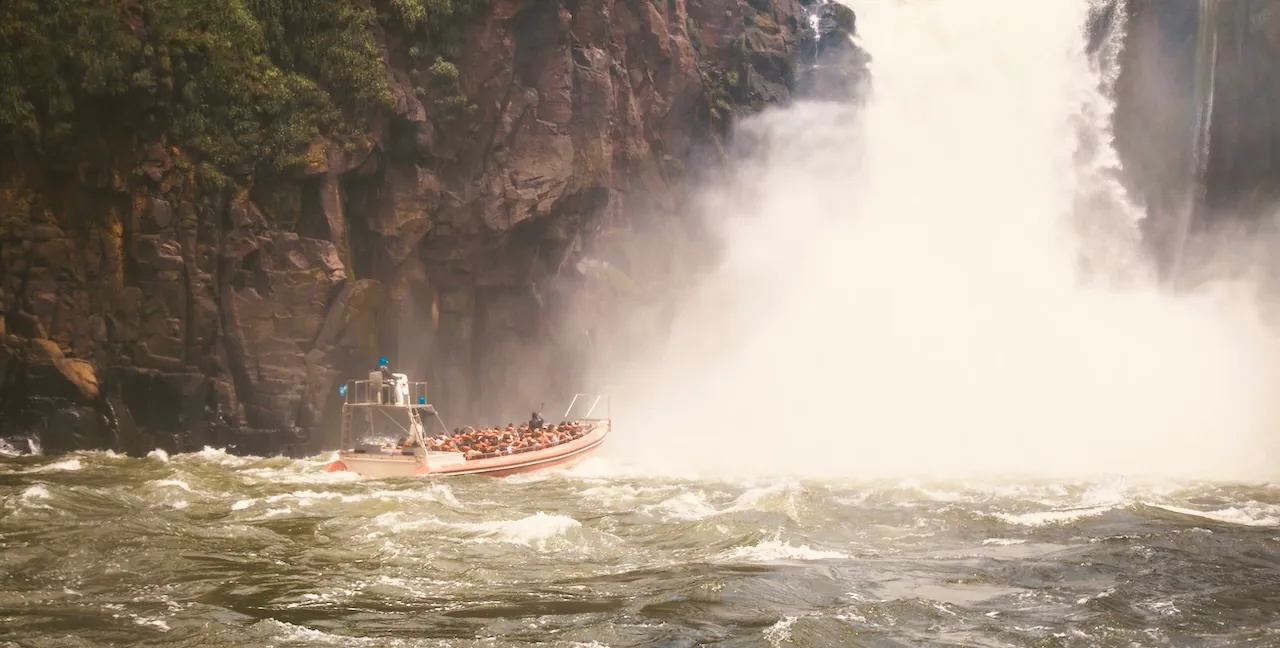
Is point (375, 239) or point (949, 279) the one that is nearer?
point (375, 239)

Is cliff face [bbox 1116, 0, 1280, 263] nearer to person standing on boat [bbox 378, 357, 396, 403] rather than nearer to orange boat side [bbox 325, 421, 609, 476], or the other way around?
orange boat side [bbox 325, 421, 609, 476]

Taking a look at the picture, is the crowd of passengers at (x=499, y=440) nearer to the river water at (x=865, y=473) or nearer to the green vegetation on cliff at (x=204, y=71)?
the river water at (x=865, y=473)

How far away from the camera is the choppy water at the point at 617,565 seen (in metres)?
11.0

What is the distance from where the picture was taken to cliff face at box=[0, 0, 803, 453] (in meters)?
27.6

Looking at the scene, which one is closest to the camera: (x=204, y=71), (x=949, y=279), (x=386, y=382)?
(x=386, y=382)

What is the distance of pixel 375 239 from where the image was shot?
1286 inches

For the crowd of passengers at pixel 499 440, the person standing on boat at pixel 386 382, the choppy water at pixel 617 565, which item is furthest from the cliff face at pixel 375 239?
the choppy water at pixel 617 565

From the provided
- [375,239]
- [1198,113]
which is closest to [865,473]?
[375,239]

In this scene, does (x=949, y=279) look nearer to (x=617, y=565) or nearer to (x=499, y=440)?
(x=499, y=440)

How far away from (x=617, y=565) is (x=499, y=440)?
536 inches

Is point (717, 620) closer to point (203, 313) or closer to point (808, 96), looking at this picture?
point (203, 313)

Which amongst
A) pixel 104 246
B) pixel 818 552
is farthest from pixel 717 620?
pixel 104 246

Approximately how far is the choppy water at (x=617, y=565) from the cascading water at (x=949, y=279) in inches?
674

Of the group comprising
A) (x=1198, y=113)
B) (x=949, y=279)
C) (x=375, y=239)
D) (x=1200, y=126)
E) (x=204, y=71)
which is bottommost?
→ (x=375, y=239)
